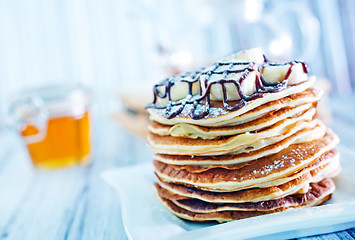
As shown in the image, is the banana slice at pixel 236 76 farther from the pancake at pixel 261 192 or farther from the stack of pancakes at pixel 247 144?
the pancake at pixel 261 192

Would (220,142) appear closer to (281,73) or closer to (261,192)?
(261,192)

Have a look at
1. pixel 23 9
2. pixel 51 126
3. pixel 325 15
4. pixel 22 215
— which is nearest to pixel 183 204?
pixel 22 215

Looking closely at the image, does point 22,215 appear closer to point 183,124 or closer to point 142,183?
point 142,183

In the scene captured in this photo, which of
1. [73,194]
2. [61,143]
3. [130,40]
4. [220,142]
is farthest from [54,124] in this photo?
[130,40]

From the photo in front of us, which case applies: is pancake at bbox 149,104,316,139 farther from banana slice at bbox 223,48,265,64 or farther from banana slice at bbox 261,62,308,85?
banana slice at bbox 223,48,265,64

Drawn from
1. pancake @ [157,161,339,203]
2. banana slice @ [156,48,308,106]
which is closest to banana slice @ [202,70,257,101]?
banana slice @ [156,48,308,106]

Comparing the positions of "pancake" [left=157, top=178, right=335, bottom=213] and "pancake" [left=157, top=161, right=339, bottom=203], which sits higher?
"pancake" [left=157, top=161, right=339, bottom=203]
